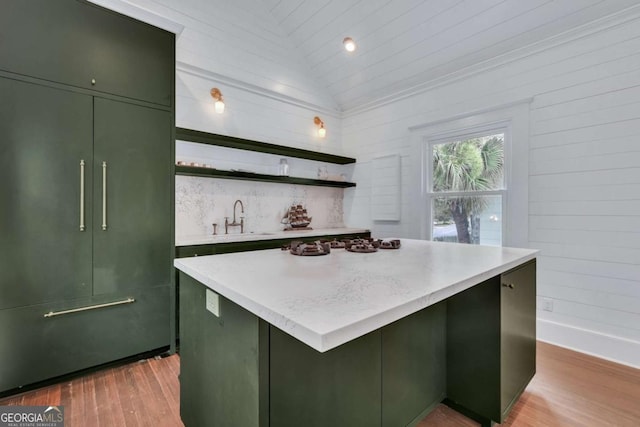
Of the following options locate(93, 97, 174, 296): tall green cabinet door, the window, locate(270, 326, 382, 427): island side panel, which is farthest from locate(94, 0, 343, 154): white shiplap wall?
locate(270, 326, 382, 427): island side panel

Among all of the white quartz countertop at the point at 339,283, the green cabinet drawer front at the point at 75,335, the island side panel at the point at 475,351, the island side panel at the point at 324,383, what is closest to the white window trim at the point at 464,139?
the white quartz countertop at the point at 339,283

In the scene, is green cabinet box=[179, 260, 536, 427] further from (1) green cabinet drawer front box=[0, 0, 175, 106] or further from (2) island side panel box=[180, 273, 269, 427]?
(1) green cabinet drawer front box=[0, 0, 175, 106]

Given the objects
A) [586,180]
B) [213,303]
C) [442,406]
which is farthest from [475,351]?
[586,180]

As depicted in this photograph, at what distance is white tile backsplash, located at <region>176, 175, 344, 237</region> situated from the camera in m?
3.07

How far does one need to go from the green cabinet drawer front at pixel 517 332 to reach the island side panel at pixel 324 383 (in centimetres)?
76

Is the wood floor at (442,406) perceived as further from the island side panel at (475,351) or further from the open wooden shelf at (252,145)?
the open wooden shelf at (252,145)

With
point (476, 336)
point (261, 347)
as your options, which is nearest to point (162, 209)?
point (261, 347)

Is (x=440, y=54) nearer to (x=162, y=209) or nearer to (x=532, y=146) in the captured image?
(x=532, y=146)

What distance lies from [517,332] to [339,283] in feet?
4.27

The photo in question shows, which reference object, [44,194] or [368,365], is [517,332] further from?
[44,194]

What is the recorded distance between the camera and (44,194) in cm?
190

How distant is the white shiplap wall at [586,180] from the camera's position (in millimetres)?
2289

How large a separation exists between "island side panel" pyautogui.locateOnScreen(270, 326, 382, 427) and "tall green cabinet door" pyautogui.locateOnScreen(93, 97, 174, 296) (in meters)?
1.86

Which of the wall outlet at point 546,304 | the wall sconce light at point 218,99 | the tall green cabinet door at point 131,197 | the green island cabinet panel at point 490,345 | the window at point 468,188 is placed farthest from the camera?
the wall sconce light at point 218,99
